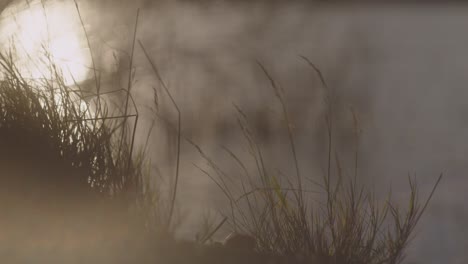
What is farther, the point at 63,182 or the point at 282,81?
the point at 282,81

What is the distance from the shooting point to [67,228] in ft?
4.79

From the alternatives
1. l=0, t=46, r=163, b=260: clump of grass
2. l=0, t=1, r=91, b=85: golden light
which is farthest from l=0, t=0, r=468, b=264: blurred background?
l=0, t=46, r=163, b=260: clump of grass

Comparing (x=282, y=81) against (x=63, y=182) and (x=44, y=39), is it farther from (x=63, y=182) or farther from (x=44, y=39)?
(x=63, y=182)

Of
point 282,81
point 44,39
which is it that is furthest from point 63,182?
point 282,81

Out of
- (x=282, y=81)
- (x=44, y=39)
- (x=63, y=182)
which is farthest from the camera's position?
(x=282, y=81)

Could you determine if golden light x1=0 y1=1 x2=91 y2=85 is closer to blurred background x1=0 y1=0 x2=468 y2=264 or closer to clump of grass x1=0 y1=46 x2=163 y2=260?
blurred background x1=0 y1=0 x2=468 y2=264

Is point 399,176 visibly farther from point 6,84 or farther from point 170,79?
point 6,84

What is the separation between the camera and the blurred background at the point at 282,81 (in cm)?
245

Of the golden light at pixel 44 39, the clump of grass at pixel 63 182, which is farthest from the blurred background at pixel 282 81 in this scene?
the clump of grass at pixel 63 182

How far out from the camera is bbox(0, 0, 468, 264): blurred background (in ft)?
8.05

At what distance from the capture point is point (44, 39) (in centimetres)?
231

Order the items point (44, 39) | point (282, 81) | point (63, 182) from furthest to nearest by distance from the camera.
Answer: point (282, 81), point (44, 39), point (63, 182)

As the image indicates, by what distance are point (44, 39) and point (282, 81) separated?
973mm

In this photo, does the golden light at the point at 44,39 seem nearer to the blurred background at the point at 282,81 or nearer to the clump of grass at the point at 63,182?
the blurred background at the point at 282,81
